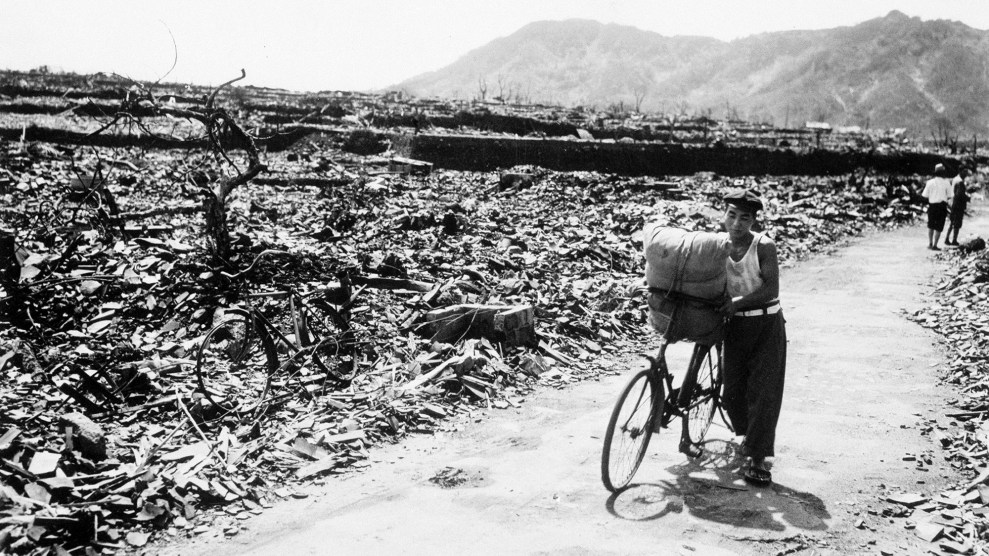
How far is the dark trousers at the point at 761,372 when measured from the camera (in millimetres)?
3684

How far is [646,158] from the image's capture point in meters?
27.4

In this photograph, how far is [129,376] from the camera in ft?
15.9

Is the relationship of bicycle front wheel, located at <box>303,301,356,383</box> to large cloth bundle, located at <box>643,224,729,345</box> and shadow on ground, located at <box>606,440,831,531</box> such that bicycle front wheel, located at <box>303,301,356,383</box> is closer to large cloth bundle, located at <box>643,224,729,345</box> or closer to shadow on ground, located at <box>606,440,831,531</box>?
shadow on ground, located at <box>606,440,831,531</box>

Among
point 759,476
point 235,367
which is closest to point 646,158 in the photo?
point 235,367

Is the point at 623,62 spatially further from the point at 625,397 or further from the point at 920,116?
the point at 625,397

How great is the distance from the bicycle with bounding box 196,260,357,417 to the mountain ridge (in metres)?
95.7

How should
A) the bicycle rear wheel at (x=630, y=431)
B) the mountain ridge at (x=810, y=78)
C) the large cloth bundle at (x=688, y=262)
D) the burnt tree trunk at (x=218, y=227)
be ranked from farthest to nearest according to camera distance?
the mountain ridge at (x=810, y=78) → the burnt tree trunk at (x=218, y=227) → the bicycle rear wheel at (x=630, y=431) → the large cloth bundle at (x=688, y=262)

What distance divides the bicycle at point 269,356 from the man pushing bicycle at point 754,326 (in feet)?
9.79

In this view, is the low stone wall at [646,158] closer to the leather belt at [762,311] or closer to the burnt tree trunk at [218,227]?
the burnt tree trunk at [218,227]

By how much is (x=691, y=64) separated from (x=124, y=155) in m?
184

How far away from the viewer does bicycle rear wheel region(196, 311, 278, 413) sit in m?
4.70

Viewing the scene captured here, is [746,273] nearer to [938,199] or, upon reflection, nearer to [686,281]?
[686,281]

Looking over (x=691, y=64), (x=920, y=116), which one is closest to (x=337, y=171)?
(x=920, y=116)

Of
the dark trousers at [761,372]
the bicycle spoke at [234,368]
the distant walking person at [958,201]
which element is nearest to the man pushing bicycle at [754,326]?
the dark trousers at [761,372]
